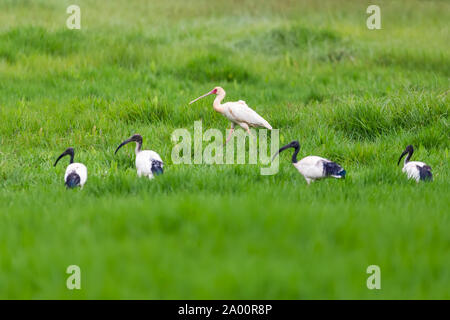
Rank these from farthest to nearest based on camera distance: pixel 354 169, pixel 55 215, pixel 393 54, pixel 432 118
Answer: pixel 393 54
pixel 432 118
pixel 354 169
pixel 55 215

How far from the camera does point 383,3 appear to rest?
19.1m

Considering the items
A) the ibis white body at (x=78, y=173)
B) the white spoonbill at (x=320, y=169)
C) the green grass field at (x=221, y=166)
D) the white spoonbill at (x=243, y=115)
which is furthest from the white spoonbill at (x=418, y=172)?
the ibis white body at (x=78, y=173)

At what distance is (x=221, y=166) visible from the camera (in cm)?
731

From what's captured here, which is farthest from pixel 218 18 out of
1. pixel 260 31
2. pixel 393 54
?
pixel 393 54

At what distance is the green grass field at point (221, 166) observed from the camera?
3959mm

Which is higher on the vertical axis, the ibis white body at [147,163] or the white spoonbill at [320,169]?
the ibis white body at [147,163]

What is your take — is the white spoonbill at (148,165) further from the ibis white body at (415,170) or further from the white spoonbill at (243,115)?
the ibis white body at (415,170)

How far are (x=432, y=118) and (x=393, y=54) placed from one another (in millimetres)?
5293

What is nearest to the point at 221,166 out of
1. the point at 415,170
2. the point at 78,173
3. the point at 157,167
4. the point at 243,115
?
the point at 157,167

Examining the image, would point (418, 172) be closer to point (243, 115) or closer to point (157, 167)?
point (243, 115)

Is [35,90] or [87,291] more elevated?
[35,90]

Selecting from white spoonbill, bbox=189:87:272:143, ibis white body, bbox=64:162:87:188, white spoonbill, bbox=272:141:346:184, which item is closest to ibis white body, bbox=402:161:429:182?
white spoonbill, bbox=272:141:346:184
